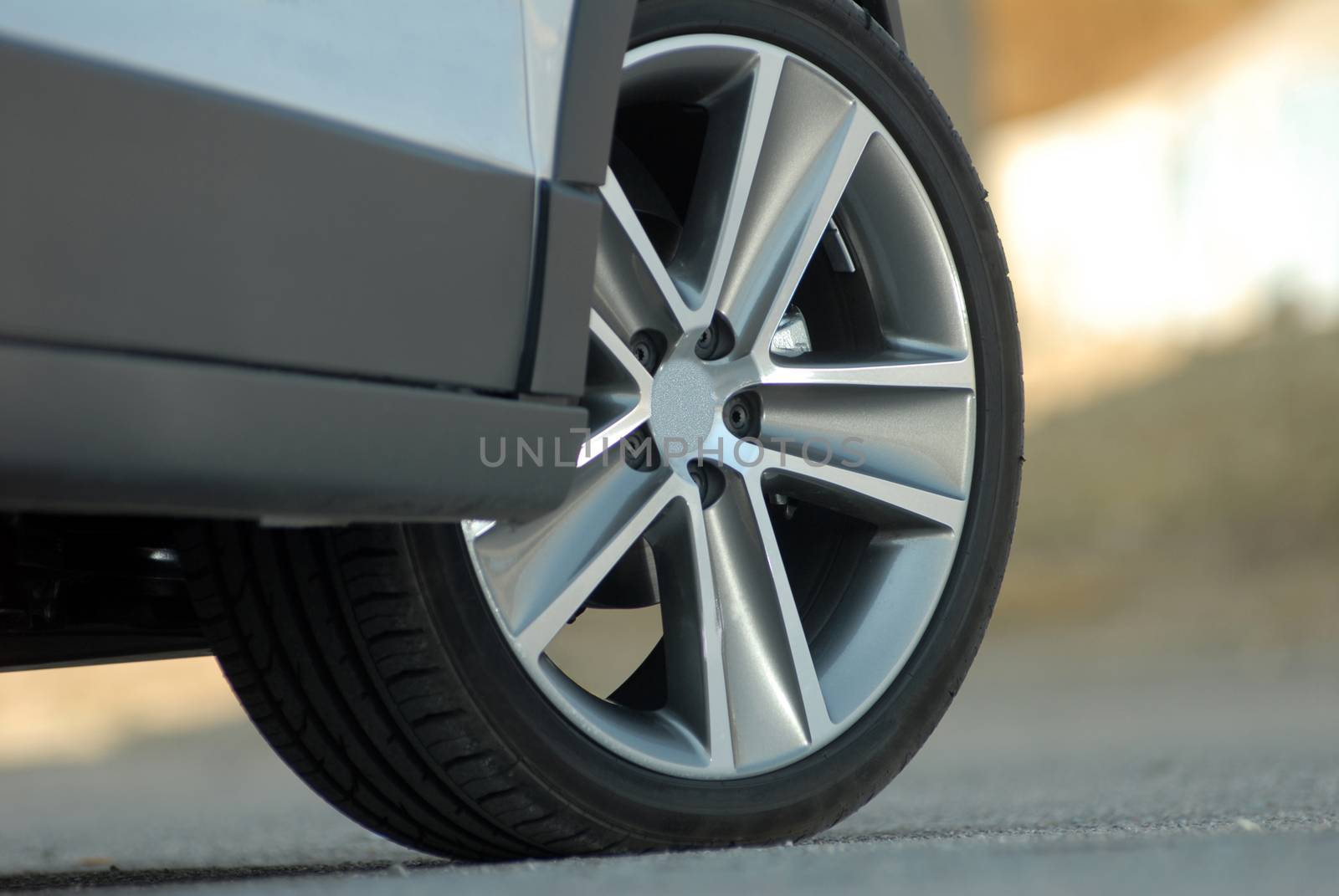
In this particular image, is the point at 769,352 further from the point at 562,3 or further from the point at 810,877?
the point at 810,877

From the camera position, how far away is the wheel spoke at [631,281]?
1.70m

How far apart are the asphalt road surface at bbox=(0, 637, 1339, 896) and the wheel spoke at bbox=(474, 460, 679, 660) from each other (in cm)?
25

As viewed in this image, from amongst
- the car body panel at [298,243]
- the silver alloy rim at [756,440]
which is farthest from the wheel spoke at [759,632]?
the car body panel at [298,243]

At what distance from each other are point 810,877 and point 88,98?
34.3 inches

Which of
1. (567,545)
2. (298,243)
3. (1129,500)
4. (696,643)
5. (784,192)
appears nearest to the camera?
(298,243)

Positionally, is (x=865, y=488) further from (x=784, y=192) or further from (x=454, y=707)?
(x=454, y=707)

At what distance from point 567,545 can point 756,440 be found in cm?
30

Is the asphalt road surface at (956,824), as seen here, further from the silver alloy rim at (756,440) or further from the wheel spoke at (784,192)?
the wheel spoke at (784,192)

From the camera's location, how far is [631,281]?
1.75m

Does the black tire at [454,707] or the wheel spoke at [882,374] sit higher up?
the wheel spoke at [882,374]

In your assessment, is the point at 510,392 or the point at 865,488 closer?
the point at 510,392

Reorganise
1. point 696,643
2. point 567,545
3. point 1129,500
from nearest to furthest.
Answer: point 567,545 → point 696,643 → point 1129,500

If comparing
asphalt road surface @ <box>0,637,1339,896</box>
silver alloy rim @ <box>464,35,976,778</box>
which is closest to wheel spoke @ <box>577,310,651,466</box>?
silver alloy rim @ <box>464,35,976,778</box>

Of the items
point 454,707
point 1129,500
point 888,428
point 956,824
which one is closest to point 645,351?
point 888,428
